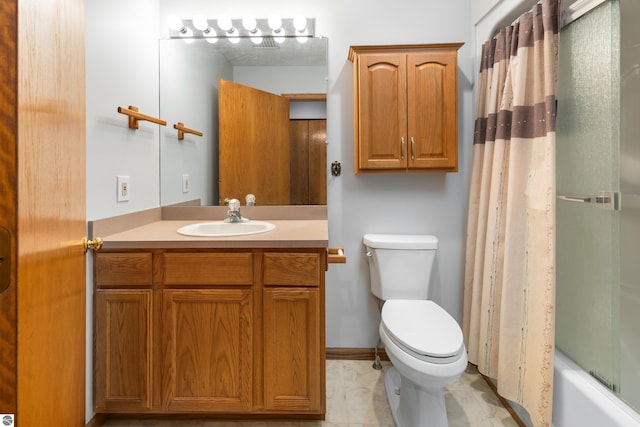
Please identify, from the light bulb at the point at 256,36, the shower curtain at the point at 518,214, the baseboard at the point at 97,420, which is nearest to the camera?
the shower curtain at the point at 518,214

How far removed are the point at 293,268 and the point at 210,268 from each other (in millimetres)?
341

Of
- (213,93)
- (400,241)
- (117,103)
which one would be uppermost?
(213,93)

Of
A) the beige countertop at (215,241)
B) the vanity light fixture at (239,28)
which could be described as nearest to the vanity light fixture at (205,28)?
the vanity light fixture at (239,28)

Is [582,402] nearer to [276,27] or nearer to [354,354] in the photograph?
[354,354]

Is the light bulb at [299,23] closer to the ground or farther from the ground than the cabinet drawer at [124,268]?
farther from the ground

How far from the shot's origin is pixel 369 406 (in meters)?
1.82

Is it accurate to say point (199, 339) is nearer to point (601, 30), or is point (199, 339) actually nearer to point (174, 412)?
point (174, 412)

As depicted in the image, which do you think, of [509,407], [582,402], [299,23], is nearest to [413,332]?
[582,402]

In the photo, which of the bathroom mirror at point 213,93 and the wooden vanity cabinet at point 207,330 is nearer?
the wooden vanity cabinet at point 207,330

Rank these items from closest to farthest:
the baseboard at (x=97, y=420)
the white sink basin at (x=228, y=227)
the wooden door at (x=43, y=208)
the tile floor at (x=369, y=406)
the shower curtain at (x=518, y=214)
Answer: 1. the wooden door at (x=43, y=208)
2. the shower curtain at (x=518, y=214)
3. the baseboard at (x=97, y=420)
4. the tile floor at (x=369, y=406)
5. the white sink basin at (x=228, y=227)

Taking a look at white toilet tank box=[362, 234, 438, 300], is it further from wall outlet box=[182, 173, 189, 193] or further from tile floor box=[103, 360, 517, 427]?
wall outlet box=[182, 173, 189, 193]

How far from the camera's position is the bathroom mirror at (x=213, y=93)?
217 cm

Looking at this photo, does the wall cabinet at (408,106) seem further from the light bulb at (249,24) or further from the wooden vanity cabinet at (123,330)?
the wooden vanity cabinet at (123,330)

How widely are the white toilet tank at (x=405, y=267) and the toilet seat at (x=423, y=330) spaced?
0.58ft
